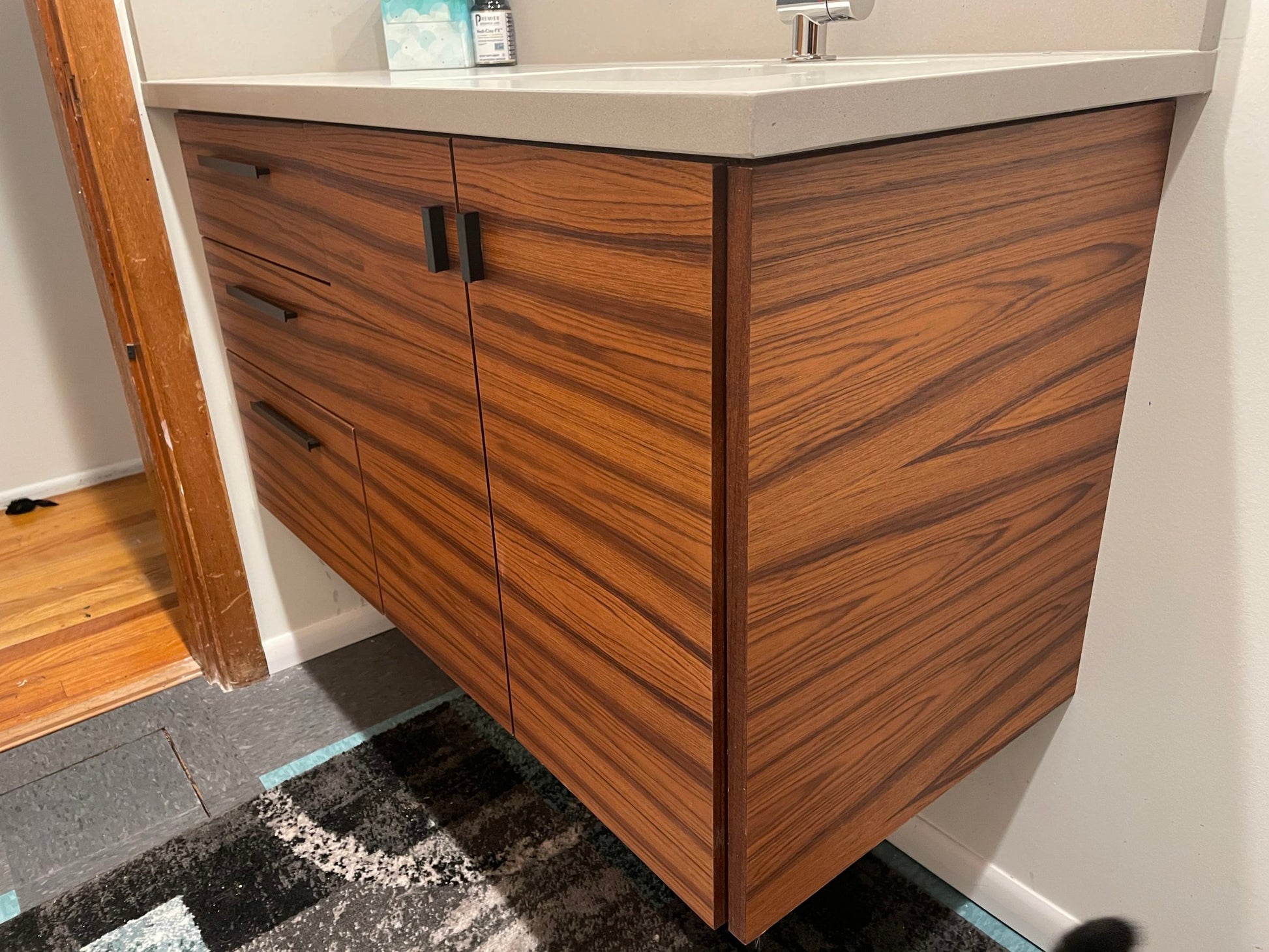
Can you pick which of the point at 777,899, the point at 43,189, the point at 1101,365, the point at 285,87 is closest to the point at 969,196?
the point at 1101,365

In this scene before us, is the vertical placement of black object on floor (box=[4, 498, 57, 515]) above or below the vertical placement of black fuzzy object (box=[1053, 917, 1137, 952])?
below

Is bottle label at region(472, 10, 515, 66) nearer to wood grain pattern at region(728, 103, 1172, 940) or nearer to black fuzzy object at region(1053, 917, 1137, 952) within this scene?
wood grain pattern at region(728, 103, 1172, 940)

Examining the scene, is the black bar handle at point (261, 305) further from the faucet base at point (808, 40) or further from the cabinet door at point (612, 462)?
the faucet base at point (808, 40)

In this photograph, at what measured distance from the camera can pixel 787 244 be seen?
21.5 inches

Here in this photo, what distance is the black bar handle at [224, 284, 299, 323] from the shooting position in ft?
3.93

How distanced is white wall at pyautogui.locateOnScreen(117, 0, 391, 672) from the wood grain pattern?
1214mm

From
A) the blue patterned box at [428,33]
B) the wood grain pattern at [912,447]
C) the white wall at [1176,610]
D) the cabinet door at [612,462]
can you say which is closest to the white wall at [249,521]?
the blue patterned box at [428,33]

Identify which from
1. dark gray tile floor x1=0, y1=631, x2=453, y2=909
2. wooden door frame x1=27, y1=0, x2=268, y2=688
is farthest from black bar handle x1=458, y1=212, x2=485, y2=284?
dark gray tile floor x1=0, y1=631, x2=453, y2=909

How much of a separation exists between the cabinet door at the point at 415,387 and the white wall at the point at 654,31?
1.65ft

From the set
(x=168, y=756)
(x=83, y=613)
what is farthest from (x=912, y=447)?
(x=83, y=613)

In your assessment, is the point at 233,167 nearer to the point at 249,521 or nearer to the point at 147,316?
the point at 147,316

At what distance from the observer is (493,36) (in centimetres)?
136

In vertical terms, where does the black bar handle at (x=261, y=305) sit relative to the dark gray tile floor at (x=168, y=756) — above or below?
above

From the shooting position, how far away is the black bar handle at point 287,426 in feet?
4.13
